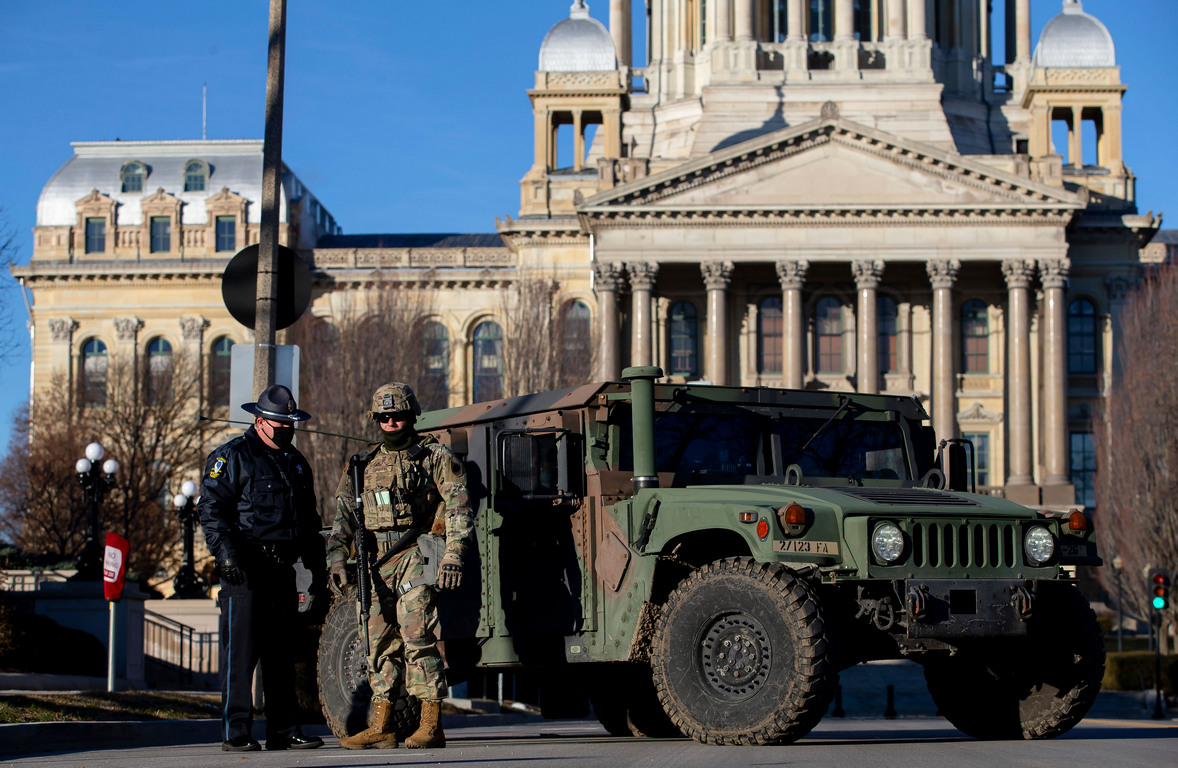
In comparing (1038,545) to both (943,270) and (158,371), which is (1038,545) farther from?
(158,371)

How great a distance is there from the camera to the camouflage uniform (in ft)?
32.5

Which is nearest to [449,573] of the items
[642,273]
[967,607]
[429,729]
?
[429,729]

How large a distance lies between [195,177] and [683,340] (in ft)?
74.7

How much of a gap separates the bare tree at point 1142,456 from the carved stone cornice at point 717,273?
12701 millimetres

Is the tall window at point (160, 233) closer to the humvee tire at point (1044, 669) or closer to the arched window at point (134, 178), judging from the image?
the arched window at point (134, 178)

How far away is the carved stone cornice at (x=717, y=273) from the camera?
5528 centimetres

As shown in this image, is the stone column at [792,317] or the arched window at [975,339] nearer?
the stone column at [792,317]

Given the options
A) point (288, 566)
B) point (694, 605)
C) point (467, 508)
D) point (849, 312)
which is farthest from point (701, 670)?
point (849, 312)

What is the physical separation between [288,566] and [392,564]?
0.62 metres

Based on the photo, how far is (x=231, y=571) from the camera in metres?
9.79

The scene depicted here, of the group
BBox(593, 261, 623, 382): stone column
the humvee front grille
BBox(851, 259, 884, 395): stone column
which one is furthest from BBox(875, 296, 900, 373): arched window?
the humvee front grille

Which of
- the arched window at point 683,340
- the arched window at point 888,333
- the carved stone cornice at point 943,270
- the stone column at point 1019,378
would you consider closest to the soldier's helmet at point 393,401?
the stone column at point 1019,378

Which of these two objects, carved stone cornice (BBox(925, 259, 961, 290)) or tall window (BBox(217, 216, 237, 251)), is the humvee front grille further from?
tall window (BBox(217, 216, 237, 251))

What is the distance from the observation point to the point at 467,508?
991 cm
